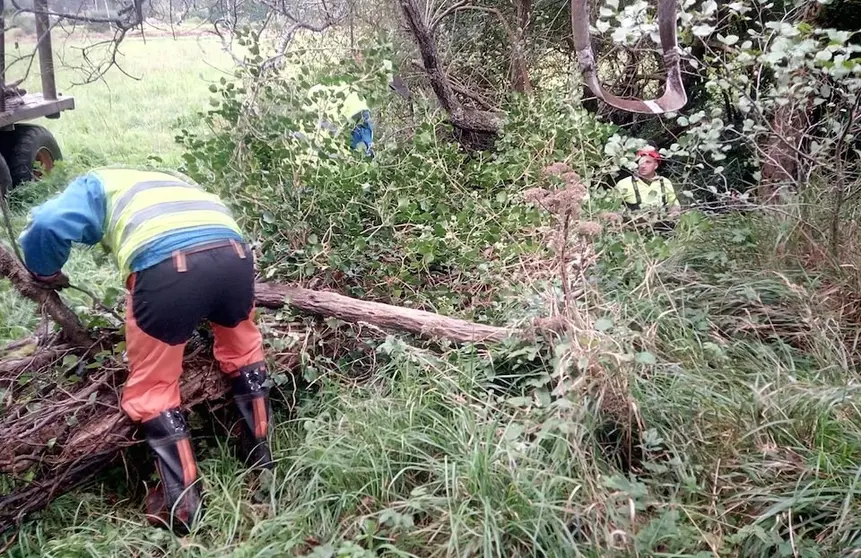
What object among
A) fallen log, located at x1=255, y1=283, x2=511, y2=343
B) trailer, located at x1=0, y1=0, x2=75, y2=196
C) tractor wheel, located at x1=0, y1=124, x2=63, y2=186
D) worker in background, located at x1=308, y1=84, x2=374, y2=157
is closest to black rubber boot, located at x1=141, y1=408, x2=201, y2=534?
fallen log, located at x1=255, y1=283, x2=511, y2=343

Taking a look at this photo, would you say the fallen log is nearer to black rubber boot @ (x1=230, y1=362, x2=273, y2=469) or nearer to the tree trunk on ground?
the tree trunk on ground

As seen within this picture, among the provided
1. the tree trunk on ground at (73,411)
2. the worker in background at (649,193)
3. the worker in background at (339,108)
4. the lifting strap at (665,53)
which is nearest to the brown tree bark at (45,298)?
the tree trunk on ground at (73,411)

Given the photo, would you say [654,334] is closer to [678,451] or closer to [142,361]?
[678,451]

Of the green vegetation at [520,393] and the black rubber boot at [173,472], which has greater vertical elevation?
the green vegetation at [520,393]

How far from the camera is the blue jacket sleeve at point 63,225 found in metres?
2.43

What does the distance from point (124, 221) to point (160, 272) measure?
287 millimetres

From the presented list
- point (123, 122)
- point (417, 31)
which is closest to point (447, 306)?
point (417, 31)

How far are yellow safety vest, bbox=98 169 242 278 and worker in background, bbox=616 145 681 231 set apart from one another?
2520 mm

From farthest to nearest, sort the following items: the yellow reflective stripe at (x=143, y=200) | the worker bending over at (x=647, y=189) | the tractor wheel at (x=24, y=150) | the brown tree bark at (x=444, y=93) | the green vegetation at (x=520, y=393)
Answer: the tractor wheel at (x=24, y=150) < the brown tree bark at (x=444, y=93) < the worker bending over at (x=647, y=189) < the yellow reflective stripe at (x=143, y=200) < the green vegetation at (x=520, y=393)

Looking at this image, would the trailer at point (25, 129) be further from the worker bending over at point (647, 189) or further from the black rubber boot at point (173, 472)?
the worker bending over at point (647, 189)

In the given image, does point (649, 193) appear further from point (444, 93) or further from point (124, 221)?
point (124, 221)

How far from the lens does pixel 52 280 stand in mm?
2584

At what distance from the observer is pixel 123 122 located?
33.1ft

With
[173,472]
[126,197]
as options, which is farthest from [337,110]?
[173,472]
